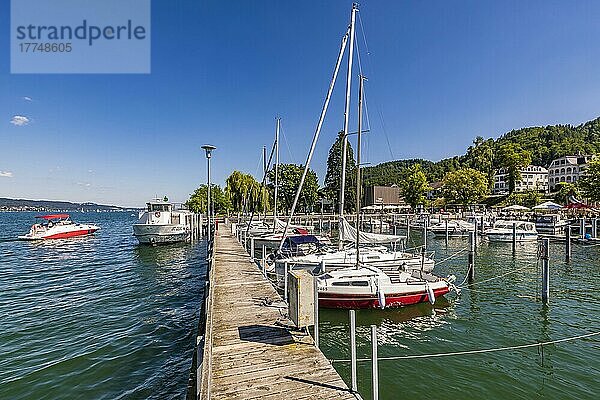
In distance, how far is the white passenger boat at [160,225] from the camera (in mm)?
36156

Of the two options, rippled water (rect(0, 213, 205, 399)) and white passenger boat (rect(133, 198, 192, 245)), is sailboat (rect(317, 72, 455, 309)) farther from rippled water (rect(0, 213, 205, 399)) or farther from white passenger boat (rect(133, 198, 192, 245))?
white passenger boat (rect(133, 198, 192, 245))

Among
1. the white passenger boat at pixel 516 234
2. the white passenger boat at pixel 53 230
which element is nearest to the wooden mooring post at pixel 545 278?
the white passenger boat at pixel 516 234

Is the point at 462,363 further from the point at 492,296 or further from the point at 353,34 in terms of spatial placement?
the point at 353,34

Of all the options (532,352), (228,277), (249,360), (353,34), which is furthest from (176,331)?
(353,34)

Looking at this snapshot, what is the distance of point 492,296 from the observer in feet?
56.3

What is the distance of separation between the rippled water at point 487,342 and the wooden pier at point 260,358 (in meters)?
2.83

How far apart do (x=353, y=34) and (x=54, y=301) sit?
1977 cm

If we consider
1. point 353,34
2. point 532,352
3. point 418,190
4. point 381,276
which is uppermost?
point 353,34

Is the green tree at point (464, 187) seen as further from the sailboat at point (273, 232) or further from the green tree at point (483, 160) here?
the sailboat at point (273, 232)

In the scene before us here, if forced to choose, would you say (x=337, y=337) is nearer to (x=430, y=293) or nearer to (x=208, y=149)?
(x=430, y=293)

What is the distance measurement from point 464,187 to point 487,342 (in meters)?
66.3

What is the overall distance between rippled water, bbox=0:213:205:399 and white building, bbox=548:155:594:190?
113 metres

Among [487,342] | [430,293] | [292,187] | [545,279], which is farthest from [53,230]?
[545,279]

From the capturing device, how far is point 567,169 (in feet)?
334
